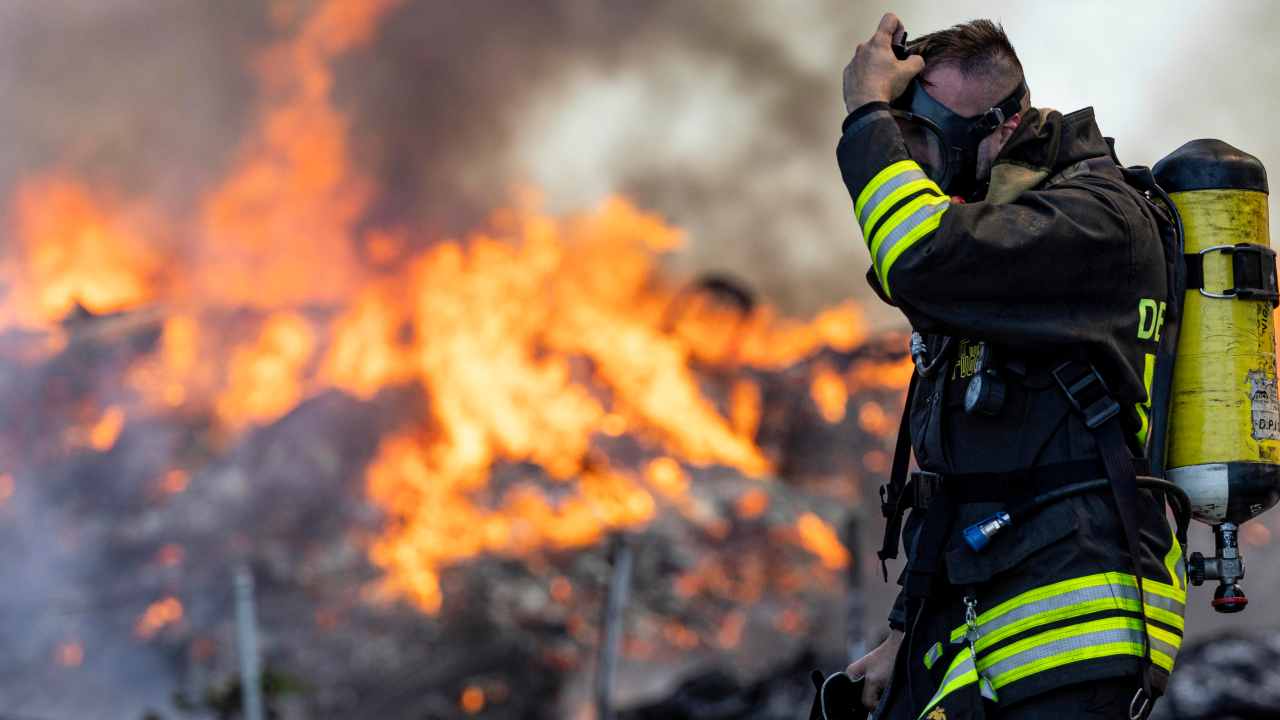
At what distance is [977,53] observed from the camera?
2.45 meters

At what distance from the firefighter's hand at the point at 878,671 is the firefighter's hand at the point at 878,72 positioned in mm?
1068

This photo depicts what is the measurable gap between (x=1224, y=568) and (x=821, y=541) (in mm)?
12735

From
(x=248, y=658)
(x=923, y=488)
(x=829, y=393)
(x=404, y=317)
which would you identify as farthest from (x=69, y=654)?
(x=923, y=488)

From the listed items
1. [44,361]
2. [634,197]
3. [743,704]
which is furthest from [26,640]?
[634,197]

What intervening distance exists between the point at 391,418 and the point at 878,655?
13.5m

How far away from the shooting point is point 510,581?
1322cm

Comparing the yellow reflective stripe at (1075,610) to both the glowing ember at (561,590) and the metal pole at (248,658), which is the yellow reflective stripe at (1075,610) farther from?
the glowing ember at (561,590)

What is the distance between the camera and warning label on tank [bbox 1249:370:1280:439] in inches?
93.3

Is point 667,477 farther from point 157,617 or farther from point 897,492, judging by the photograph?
point 897,492

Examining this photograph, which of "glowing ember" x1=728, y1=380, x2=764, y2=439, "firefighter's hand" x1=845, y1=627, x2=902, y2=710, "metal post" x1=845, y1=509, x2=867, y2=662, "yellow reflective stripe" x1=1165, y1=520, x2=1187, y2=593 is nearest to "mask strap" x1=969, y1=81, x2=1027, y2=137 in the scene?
"yellow reflective stripe" x1=1165, y1=520, x2=1187, y2=593

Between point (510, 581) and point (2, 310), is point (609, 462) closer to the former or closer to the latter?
point (510, 581)

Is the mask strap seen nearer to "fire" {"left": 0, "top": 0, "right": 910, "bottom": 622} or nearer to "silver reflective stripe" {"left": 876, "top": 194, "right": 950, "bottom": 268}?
"silver reflective stripe" {"left": 876, "top": 194, "right": 950, "bottom": 268}

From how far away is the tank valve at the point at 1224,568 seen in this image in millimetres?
2408

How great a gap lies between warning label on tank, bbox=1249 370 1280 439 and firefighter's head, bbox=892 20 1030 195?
61 cm
